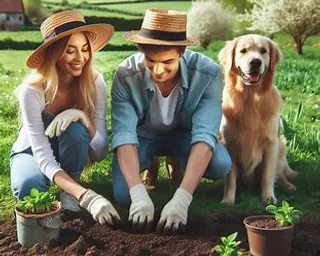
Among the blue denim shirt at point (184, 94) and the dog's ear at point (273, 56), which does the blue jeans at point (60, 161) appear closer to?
the blue denim shirt at point (184, 94)

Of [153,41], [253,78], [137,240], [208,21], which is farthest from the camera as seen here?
[208,21]

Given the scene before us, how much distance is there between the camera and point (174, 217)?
3109 mm

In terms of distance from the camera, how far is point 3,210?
3.60 m

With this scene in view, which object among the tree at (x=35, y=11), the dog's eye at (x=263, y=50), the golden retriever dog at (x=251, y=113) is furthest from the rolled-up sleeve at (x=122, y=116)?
the tree at (x=35, y=11)

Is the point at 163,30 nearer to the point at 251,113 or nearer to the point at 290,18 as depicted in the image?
the point at 251,113

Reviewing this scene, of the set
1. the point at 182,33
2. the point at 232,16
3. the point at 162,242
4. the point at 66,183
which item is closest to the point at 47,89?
the point at 66,183

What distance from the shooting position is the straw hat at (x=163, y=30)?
3250 millimetres

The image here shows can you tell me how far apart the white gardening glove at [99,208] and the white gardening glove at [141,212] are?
0.26 ft

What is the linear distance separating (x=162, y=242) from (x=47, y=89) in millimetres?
900

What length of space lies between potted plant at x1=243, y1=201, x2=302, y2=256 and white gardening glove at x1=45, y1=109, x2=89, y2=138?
98cm

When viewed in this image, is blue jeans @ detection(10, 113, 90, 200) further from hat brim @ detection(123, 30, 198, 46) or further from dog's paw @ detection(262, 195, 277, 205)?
dog's paw @ detection(262, 195, 277, 205)

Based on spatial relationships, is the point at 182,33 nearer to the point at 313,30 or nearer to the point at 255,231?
the point at 255,231

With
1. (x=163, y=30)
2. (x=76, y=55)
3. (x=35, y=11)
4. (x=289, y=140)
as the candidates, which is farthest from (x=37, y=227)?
(x=35, y=11)

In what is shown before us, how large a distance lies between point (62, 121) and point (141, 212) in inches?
23.6
